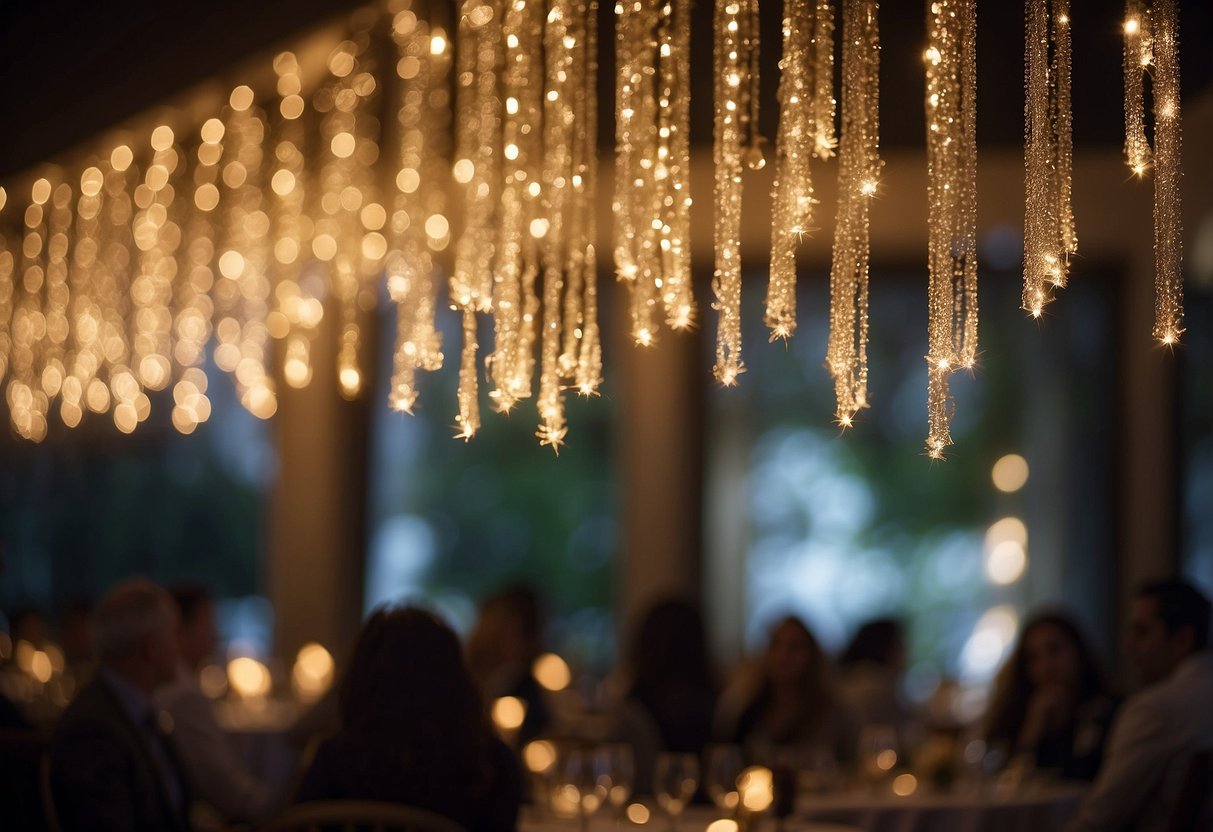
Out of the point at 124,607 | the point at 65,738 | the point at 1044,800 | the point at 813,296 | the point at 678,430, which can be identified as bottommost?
the point at 1044,800

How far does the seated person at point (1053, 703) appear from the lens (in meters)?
5.11

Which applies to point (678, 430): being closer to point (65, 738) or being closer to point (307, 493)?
point (307, 493)

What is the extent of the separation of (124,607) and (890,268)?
21.0ft

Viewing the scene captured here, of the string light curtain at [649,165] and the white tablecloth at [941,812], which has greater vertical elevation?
the string light curtain at [649,165]

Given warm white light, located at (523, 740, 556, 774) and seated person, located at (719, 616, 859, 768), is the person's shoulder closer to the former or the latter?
warm white light, located at (523, 740, 556, 774)

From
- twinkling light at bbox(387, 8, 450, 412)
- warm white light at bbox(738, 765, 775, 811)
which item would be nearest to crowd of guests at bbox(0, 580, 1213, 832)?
warm white light at bbox(738, 765, 775, 811)

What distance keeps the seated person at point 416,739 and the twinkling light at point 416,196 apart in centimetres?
55

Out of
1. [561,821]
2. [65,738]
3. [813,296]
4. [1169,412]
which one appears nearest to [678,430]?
[813,296]

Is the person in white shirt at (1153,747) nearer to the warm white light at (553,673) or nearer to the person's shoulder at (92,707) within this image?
the person's shoulder at (92,707)

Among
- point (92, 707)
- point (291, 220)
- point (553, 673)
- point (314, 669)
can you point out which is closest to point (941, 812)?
point (92, 707)

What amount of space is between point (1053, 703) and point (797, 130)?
303cm

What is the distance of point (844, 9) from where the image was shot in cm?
294

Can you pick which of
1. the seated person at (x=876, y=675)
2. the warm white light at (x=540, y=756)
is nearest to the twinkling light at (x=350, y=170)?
the seated person at (x=876, y=675)

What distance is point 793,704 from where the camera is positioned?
18.4 ft
